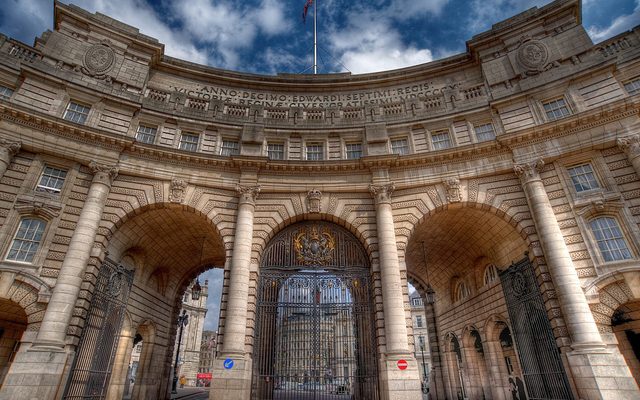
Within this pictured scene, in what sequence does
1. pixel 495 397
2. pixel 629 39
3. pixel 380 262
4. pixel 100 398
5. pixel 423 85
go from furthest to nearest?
pixel 423 85
pixel 495 397
pixel 629 39
pixel 380 262
pixel 100 398

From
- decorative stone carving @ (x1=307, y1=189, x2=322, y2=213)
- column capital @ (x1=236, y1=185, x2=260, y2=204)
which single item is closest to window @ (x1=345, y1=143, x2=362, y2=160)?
decorative stone carving @ (x1=307, y1=189, x2=322, y2=213)

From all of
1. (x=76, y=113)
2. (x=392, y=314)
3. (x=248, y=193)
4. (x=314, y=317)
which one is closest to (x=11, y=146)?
(x=76, y=113)

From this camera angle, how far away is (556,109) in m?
19.2

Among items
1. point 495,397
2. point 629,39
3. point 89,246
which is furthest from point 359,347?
point 629,39

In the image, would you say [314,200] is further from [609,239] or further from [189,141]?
[609,239]

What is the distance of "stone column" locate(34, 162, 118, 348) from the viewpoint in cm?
1446

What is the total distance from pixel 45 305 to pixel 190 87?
52.5 ft

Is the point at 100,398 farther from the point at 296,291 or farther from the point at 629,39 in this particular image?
the point at 629,39

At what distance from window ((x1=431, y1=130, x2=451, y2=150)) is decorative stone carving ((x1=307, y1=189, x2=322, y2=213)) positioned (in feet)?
25.7

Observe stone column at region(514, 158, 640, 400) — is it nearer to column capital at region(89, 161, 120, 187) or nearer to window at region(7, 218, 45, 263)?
column capital at region(89, 161, 120, 187)

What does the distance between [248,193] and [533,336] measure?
645 inches

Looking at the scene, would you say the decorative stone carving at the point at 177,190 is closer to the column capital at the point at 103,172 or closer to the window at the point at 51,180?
the column capital at the point at 103,172

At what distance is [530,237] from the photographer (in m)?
17.0

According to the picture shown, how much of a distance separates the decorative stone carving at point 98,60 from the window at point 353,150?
15924 millimetres
